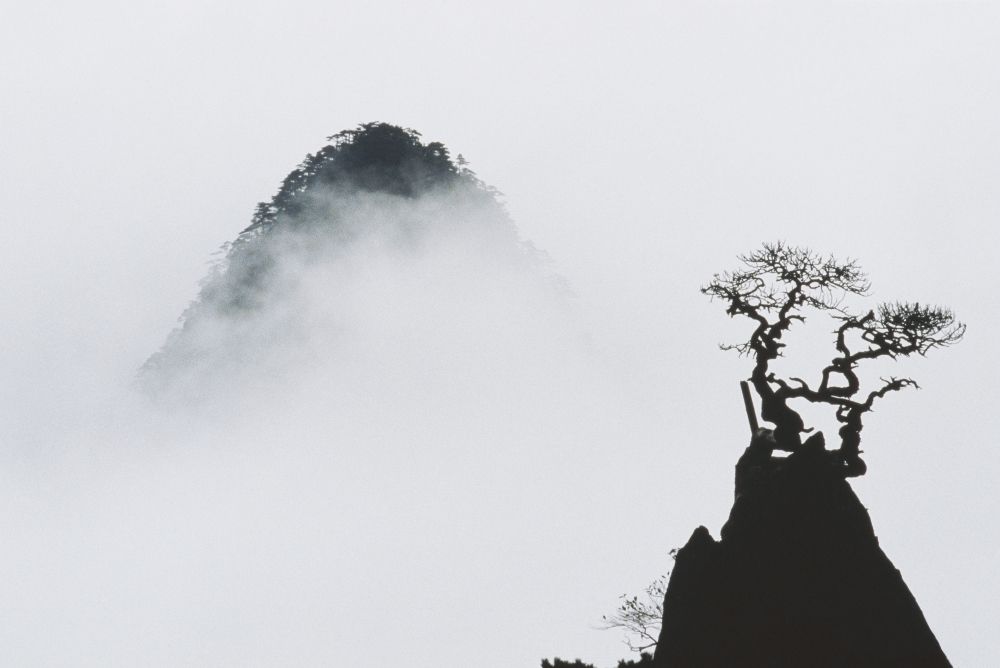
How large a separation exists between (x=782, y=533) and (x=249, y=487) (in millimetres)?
99099

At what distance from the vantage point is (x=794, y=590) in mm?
18312

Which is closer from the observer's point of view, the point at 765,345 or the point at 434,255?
the point at 765,345

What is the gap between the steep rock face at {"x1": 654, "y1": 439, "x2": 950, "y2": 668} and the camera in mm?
17750

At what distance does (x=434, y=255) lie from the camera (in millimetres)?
95938

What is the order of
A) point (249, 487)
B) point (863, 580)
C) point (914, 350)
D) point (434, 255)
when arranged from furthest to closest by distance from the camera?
point (249, 487) → point (434, 255) → point (914, 350) → point (863, 580)

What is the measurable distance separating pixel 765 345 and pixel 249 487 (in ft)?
324

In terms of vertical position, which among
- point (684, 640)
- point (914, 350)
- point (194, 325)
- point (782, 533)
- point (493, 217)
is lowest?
point (684, 640)

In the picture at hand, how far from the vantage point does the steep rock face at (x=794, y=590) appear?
17750 millimetres

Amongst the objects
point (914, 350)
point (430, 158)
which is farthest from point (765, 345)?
point (430, 158)

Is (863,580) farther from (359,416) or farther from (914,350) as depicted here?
(359,416)

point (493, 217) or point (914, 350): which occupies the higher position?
point (493, 217)

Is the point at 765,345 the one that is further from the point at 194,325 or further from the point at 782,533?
the point at 194,325

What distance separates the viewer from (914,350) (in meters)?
19.6

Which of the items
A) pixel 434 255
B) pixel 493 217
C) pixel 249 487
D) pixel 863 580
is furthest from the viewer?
pixel 249 487
